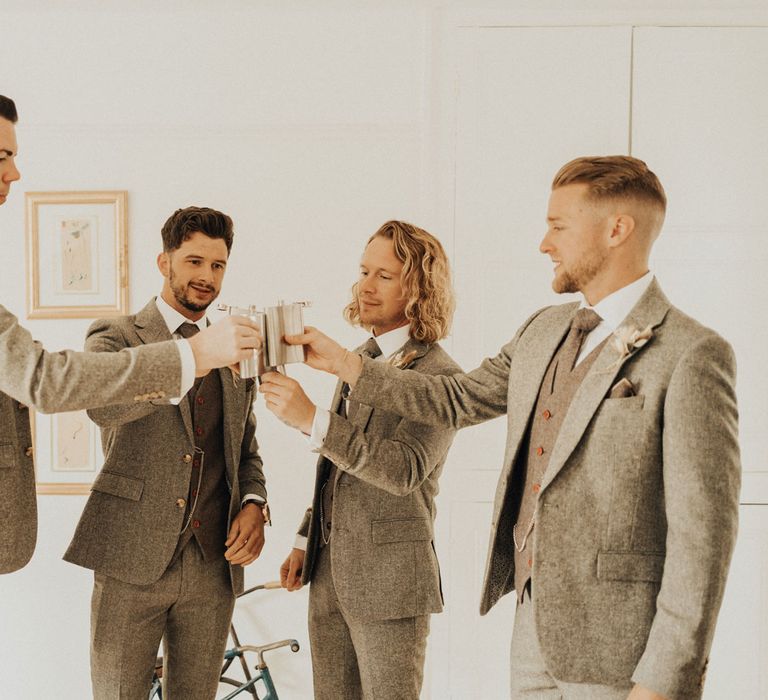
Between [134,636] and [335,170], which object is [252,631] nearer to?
[134,636]

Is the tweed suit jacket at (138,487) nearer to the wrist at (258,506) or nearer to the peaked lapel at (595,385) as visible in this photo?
the wrist at (258,506)

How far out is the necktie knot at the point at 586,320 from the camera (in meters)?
1.58

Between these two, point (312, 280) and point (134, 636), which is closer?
point (134, 636)

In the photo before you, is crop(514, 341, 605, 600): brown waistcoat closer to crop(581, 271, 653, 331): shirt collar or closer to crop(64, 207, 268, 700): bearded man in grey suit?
crop(581, 271, 653, 331): shirt collar

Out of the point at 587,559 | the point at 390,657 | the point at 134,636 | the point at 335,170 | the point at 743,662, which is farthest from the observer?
the point at 335,170

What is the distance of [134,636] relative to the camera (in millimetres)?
2072

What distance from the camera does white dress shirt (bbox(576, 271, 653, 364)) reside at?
5.08 feet

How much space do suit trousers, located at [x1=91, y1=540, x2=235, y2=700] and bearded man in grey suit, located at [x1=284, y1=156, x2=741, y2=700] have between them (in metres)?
0.86

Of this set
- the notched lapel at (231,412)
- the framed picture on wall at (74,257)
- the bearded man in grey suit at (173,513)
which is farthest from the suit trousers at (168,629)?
the framed picture on wall at (74,257)

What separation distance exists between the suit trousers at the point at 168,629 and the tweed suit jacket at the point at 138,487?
62 mm

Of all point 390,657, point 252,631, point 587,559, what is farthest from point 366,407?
point 252,631

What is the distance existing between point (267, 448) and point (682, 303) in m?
1.81

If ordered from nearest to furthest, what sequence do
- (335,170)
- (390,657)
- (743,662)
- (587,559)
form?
(587,559) → (390,657) → (743,662) → (335,170)

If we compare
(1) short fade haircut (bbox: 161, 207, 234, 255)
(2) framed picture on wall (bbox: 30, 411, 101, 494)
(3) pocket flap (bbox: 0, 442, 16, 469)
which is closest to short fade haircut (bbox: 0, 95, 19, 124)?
(1) short fade haircut (bbox: 161, 207, 234, 255)
